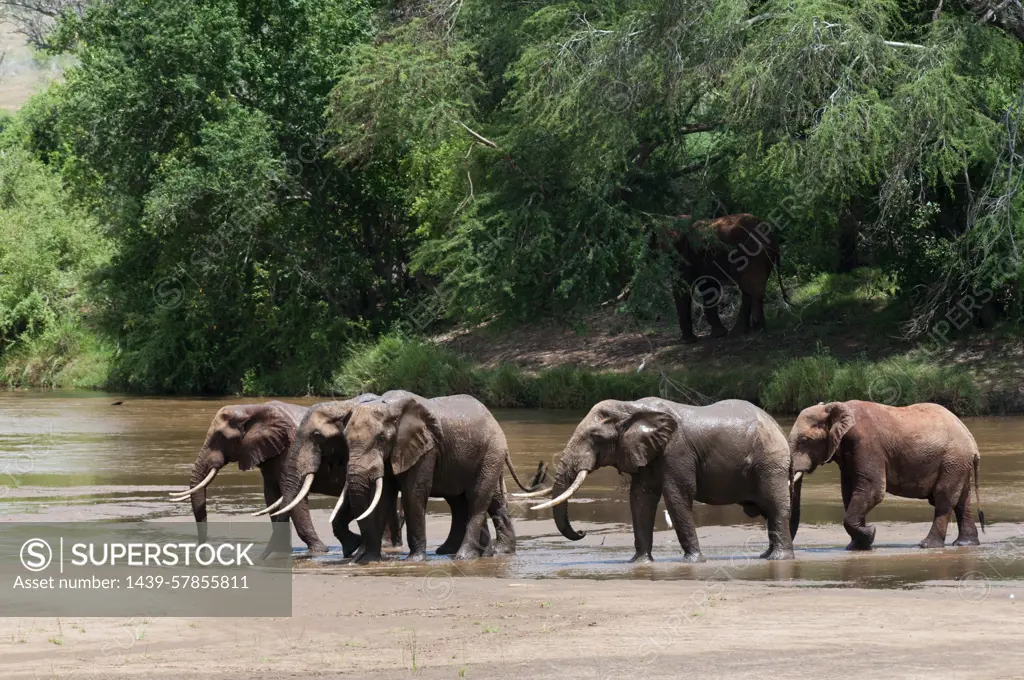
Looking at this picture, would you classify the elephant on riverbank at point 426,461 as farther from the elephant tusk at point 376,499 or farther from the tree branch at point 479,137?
the tree branch at point 479,137

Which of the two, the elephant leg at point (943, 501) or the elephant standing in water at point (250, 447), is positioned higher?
the elephant standing in water at point (250, 447)

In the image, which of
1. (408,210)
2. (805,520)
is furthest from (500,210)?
(805,520)

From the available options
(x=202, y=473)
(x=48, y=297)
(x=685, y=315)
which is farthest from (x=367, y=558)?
(x=48, y=297)

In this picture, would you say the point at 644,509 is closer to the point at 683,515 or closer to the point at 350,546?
the point at 683,515

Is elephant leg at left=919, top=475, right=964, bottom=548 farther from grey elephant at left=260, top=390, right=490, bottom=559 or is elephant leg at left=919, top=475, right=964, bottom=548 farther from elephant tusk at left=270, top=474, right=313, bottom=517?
elephant tusk at left=270, top=474, right=313, bottom=517

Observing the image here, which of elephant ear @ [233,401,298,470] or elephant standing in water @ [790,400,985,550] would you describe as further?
elephant ear @ [233,401,298,470]

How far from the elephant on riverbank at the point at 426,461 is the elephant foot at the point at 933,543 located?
377 cm

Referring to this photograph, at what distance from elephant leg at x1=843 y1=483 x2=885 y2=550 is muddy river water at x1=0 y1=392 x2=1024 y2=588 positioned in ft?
0.83

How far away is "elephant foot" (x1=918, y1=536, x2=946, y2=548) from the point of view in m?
15.1

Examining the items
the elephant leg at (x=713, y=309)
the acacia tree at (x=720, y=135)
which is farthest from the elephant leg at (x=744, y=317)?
the acacia tree at (x=720, y=135)

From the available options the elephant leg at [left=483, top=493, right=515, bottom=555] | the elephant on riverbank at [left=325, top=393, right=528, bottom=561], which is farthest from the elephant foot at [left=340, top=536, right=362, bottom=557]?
the elephant leg at [left=483, top=493, right=515, bottom=555]

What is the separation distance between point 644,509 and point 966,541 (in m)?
3.10

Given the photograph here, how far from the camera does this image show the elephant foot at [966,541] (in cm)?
1515

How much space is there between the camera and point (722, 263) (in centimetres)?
3278
